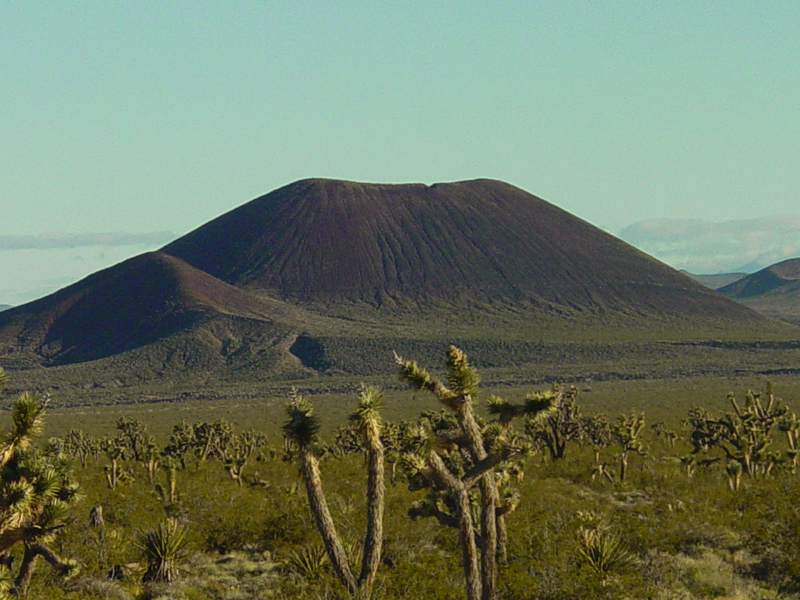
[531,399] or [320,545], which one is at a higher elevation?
[531,399]

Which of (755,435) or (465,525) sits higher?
(465,525)

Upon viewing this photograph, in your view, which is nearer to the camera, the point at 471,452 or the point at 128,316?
the point at 471,452

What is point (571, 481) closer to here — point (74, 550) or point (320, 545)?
point (320, 545)

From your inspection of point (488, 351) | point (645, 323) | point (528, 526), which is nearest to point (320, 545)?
point (528, 526)

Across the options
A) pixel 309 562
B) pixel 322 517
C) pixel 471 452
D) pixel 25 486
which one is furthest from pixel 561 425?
pixel 25 486

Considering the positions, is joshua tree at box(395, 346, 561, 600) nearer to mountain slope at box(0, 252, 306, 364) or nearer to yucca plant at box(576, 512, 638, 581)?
yucca plant at box(576, 512, 638, 581)

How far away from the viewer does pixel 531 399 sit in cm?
1611

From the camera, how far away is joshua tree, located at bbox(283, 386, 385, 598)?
1581 centimetres

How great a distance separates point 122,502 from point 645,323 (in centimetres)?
15567

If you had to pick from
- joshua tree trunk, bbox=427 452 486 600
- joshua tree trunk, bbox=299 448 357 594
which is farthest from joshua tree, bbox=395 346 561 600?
joshua tree trunk, bbox=299 448 357 594

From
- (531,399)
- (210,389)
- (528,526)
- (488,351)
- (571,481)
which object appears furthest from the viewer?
(488,351)

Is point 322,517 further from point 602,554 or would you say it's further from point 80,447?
point 80,447

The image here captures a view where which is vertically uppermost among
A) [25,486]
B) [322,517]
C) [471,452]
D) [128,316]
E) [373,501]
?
[128,316]

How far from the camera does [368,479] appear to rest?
1580 centimetres
